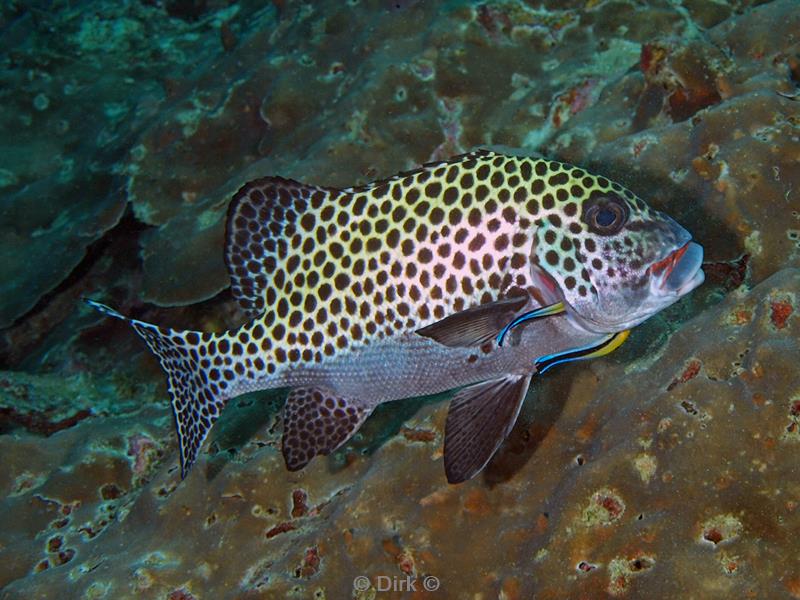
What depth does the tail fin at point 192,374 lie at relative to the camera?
3.47 meters

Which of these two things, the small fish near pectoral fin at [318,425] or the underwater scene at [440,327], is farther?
the small fish near pectoral fin at [318,425]

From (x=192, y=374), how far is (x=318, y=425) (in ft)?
2.51

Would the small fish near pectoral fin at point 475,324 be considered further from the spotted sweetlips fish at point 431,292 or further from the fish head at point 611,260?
the fish head at point 611,260

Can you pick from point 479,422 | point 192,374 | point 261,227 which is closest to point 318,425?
point 192,374

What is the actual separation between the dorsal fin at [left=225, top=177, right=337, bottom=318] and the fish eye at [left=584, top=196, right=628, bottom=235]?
1311 millimetres

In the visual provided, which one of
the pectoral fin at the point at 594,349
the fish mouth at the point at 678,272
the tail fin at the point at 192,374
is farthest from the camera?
the tail fin at the point at 192,374

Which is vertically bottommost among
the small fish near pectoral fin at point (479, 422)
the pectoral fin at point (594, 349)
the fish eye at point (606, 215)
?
the small fish near pectoral fin at point (479, 422)

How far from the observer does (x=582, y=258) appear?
110 inches

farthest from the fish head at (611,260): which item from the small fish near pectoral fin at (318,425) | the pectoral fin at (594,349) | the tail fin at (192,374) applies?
the tail fin at (192,374)

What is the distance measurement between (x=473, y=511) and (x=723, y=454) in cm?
127

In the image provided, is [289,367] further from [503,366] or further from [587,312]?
[587,312]

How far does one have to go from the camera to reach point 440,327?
279 centimetres

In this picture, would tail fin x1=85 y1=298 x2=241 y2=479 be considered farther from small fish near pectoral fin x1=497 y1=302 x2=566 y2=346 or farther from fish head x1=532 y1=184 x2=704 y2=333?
fish head x1=532 y1=184 x2=704 y2=333

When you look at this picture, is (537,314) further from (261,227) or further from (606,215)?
(261,227)
